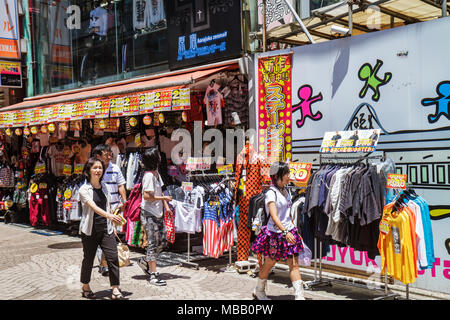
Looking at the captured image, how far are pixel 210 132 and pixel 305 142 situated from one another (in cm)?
223

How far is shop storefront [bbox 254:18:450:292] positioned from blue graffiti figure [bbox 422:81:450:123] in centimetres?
1

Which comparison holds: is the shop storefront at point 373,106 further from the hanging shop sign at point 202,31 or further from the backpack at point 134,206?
the backpack at point 134,206

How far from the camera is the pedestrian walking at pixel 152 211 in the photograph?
6.80 metres

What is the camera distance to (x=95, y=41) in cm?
1316

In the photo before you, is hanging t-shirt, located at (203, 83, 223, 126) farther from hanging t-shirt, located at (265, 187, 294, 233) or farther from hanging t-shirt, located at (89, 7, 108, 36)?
hanging t-shirt, located at (89, 7, 108, 36)

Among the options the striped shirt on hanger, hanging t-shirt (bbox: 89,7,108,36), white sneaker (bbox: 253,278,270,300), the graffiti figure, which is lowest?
white sneaker (bbox: 253,278,270,300)

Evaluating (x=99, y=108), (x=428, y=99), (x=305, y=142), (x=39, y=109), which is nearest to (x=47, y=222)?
(x=39, y=109)

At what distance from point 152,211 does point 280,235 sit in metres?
2.21

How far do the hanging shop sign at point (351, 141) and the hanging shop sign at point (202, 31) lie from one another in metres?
3.15

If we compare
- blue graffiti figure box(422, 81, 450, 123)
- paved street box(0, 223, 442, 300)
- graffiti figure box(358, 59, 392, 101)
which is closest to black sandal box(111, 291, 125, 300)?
paved street box(0, 223, 442, 300)

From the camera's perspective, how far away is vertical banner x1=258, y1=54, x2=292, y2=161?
786cm

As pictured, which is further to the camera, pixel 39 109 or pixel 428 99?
pixel 39 109

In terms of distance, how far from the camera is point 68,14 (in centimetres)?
1425

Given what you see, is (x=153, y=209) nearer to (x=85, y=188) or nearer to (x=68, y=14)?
(x=85, y=188)
